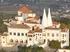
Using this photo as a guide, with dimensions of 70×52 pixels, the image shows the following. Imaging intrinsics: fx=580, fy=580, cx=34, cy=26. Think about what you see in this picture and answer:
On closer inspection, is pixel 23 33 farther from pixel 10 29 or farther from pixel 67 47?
pixel 67 47

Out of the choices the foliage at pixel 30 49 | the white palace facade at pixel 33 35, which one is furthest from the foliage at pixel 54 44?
the foliage at pixel 30 49

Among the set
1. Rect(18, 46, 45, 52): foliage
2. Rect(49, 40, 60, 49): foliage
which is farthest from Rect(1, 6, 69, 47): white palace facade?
Rect(18, 46, 45, 52): foliage

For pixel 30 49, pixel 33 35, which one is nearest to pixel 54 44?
pixel 33 35

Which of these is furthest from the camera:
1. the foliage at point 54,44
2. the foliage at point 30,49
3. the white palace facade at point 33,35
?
the white palace facade at point 33,35

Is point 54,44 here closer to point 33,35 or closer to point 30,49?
point 33,35

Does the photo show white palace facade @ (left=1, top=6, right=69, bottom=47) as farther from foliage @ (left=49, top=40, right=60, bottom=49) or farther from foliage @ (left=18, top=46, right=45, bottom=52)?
foliage @ (left=18, top=46, right=45, bottom=52)

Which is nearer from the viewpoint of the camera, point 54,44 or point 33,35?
point 54,44

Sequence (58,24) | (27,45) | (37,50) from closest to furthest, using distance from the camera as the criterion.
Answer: (37,50) → (27,45) → (58,24)

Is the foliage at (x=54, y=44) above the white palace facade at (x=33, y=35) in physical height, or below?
below

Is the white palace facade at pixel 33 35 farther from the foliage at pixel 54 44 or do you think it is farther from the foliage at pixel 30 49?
the foliage at pixel 30 49

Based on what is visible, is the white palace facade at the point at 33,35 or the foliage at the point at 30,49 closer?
the foliage at the point at 30,49

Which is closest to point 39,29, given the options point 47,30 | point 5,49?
point 47,30
